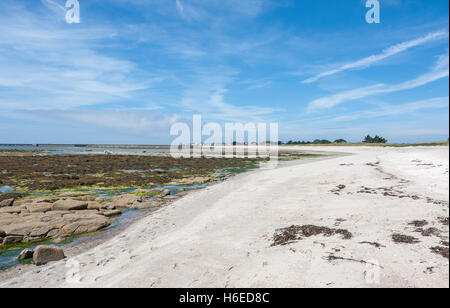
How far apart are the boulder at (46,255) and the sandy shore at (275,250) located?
34 centimetres

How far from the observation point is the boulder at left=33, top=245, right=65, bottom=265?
7621 millimetres

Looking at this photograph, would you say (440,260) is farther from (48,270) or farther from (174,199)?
(174,199)

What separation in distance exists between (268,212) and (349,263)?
526 centimetres

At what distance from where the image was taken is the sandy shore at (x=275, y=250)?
4.81 metres

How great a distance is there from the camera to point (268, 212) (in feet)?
33.8

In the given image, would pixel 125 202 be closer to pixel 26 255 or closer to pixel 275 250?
pixel 26 255

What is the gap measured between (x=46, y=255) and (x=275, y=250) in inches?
275

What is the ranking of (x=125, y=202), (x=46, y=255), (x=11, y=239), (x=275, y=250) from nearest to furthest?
1. (x=275, y=250)
2. (x=46, y=255)
3. (x=11, y=239)
4. (x=125, y=202)

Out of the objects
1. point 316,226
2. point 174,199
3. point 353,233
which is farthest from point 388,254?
point 174,199

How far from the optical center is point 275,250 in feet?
20.5

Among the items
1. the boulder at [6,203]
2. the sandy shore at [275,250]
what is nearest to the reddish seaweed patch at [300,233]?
the sandy shore at [275,250]

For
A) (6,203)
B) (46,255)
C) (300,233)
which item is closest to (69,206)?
(6,203)

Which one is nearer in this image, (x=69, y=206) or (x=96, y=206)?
(x=69, y=206)
